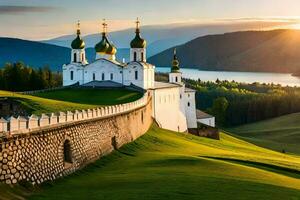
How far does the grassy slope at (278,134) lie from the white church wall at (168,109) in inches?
421

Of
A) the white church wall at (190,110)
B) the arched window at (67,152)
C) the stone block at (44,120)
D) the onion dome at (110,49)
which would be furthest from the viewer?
the white church wall at (190,110)

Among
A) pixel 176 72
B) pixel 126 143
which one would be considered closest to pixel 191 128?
pixel 176 72

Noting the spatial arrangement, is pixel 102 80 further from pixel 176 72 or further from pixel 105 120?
pixel 105 120

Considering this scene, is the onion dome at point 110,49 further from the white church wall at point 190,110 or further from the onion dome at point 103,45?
the white church wall at point 190,110

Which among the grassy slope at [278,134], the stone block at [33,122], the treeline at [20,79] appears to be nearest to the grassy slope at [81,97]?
the treeline at [20,79]

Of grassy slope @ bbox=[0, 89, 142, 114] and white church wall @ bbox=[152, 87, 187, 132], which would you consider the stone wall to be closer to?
grassy slope @ bbox=[0, 89, 142, 114]

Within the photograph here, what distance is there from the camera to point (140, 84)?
73875 mm

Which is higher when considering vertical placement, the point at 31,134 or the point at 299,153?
the point at 31,134

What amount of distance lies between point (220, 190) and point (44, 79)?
6545 centimetres

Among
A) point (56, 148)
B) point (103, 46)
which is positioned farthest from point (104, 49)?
point (56, 148)

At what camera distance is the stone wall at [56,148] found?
21.4 m

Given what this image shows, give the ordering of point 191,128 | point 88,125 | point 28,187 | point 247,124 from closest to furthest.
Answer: point 28,187
point 88,125
point 191,128
point 247,124

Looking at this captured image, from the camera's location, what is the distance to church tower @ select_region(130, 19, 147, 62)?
2943 inches

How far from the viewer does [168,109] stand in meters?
75.9
